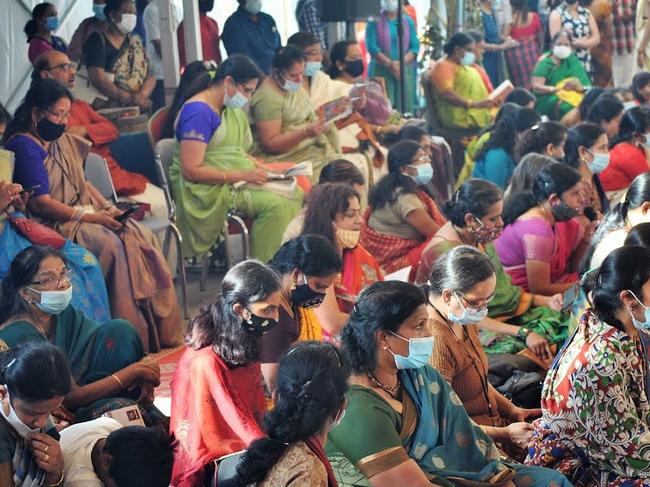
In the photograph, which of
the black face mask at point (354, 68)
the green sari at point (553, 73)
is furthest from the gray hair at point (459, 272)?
the green sari at point (553, 73)

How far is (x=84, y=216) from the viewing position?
4.95 metres

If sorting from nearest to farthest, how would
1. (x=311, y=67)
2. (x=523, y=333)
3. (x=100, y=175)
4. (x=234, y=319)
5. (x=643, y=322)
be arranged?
1. (x=643, y=322)
2. (x=234, y=319)
3. (x=523, y=333)
4. (x=100, y=175)
5. (x=311, y=67)

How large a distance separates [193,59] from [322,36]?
7.34 ft

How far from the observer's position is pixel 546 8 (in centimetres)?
1095

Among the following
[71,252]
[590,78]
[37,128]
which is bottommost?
[590,78]

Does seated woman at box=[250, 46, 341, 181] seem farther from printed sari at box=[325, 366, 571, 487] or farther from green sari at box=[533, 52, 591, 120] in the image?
printed sari at box=[325, 366, 571, 487]

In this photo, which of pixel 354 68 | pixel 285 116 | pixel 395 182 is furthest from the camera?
pixel 354 68

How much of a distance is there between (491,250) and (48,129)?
1.77m

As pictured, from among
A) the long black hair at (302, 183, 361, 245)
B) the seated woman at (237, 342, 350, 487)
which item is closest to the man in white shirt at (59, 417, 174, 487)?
the seated woman at (237, 342, 350, 487)

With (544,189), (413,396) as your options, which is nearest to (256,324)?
(413,396)

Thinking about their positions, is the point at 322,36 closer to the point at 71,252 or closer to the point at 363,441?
the point at 71,252

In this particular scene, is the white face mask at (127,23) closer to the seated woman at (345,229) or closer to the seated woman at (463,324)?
the seated woman at (345,229)

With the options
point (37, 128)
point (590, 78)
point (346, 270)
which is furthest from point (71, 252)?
point (590, 78)

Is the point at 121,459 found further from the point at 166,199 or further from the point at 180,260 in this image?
the point at 166,199
